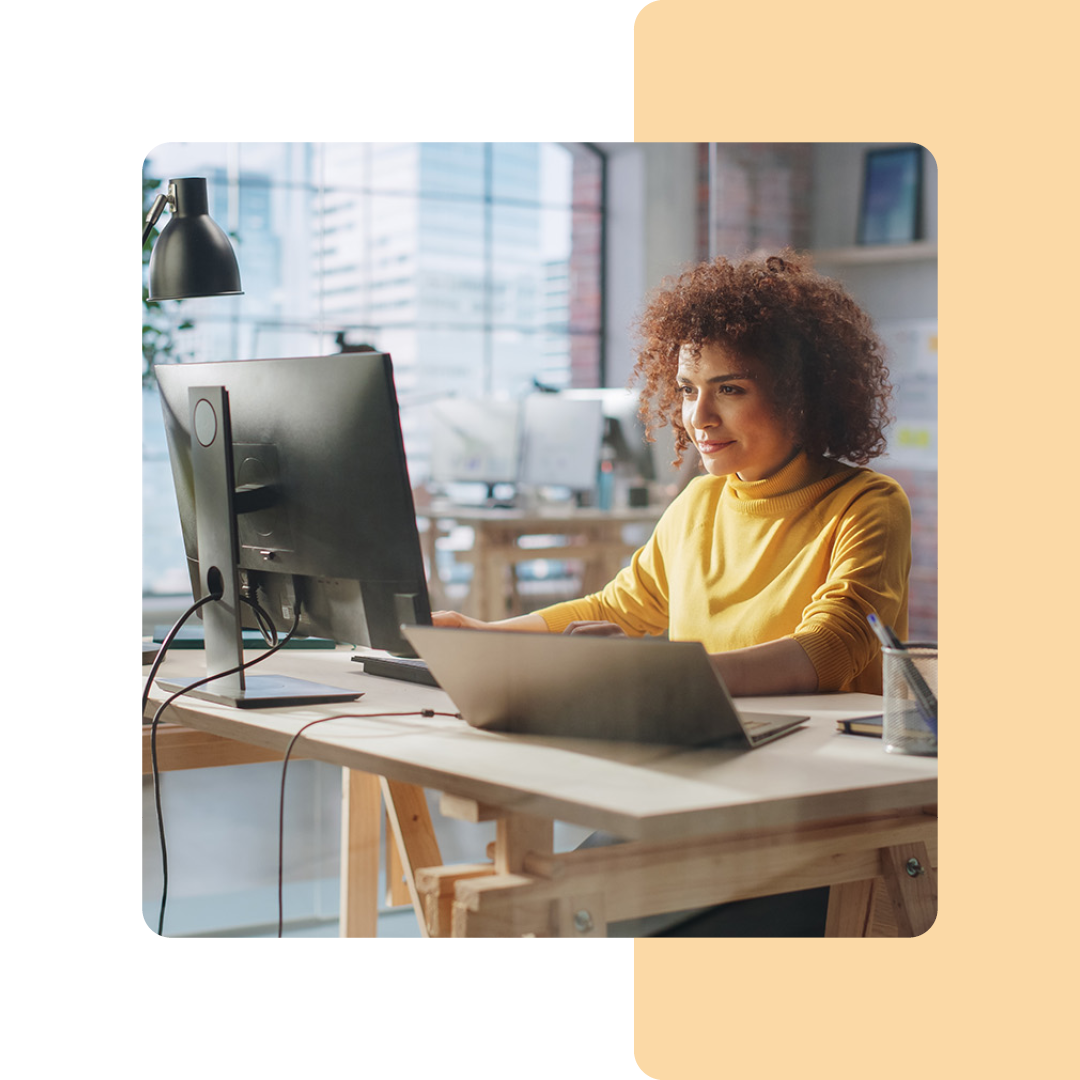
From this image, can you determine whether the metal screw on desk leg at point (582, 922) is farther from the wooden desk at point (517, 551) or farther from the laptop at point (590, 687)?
the wooden desk at point (517, 551)

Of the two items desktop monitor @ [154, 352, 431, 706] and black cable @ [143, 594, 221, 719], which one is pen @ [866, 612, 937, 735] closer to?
desktop monitor @ [154, 352, 431, 706]

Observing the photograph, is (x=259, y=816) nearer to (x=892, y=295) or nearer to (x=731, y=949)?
(x=731, y=949)

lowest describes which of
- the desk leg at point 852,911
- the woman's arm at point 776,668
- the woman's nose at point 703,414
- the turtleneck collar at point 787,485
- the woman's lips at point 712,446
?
the desk leg at point 852,911

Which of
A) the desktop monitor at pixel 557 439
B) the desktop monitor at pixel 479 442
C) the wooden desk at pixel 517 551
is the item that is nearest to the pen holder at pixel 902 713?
the wooden desk at pixel 517 551

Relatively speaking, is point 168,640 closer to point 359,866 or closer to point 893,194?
point 359,866

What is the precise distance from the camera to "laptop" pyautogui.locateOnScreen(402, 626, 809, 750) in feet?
3.34

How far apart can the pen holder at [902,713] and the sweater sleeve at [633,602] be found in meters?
0.34

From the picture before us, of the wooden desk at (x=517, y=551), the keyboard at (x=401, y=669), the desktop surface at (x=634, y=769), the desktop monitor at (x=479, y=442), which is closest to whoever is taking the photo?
the desktop surface at (x=634, y=769)

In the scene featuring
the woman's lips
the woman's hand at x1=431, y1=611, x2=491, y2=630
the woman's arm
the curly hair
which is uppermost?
the curly hair

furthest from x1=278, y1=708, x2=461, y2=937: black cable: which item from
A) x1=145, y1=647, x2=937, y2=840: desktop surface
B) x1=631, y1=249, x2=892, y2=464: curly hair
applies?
x1=631, y1=249, x2=892, y2=464: curly hair

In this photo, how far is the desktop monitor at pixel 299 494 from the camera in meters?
1.24

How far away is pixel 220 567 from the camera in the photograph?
1345mm
